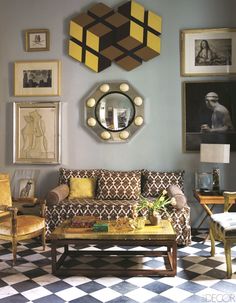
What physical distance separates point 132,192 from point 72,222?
1466 millimetres

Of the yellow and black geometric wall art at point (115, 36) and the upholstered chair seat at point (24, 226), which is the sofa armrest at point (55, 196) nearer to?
the upholstered chair seat at point (24, 226)

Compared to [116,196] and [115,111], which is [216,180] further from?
[115,111]

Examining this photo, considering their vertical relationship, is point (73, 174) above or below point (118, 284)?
above

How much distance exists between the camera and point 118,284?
3.43 m

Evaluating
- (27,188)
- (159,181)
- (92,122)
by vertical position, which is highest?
(92,122)

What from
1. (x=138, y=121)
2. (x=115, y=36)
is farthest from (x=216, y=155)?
(x=115, y=36)

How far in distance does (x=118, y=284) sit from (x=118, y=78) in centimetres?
333

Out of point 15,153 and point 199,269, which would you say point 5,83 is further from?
point 199,269

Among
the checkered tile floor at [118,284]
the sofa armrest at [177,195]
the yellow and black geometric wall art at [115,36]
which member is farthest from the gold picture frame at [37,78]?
the checkered tile floor at [118,284]

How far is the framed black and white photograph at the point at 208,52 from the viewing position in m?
5.51

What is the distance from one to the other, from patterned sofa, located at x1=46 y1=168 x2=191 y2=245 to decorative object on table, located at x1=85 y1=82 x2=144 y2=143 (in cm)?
63

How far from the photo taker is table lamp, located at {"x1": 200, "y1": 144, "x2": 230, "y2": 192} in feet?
16.0

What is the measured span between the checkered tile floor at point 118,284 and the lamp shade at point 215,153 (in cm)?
131

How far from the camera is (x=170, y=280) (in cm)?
351
